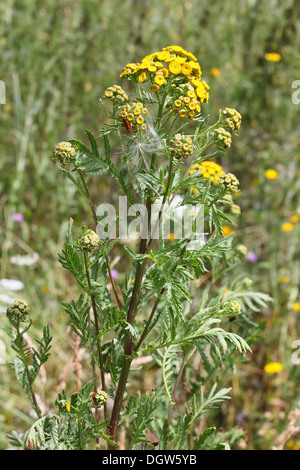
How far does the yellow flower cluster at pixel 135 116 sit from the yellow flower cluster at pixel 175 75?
5cm

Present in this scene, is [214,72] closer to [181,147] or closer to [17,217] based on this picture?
[17,217]

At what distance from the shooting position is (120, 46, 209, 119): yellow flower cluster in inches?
40.3

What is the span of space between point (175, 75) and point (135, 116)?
5.0 inches

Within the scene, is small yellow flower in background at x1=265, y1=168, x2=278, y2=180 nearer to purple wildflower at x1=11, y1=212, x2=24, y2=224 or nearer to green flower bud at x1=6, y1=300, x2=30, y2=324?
purple wildflower at x1=11, y1=212, x2=24, y2=224

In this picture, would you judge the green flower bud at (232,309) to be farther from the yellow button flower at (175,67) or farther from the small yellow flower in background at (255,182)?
the small yellow flower in background at (255,182)

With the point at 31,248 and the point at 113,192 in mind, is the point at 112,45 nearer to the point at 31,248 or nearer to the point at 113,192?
the point at 113,192

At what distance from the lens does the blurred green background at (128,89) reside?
8.39 ft

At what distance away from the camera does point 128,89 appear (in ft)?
8.32

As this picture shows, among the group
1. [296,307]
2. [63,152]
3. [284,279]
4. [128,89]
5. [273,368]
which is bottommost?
[273,368]

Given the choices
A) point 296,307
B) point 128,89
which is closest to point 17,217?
point 128,89

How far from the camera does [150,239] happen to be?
44.6 inches

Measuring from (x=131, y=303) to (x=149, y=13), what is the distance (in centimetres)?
264

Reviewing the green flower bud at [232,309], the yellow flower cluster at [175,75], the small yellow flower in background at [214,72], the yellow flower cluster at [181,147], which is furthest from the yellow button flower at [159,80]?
the small yellow flower in background at [214,72]

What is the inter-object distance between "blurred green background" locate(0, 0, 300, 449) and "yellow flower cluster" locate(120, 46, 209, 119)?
4.86 feet
